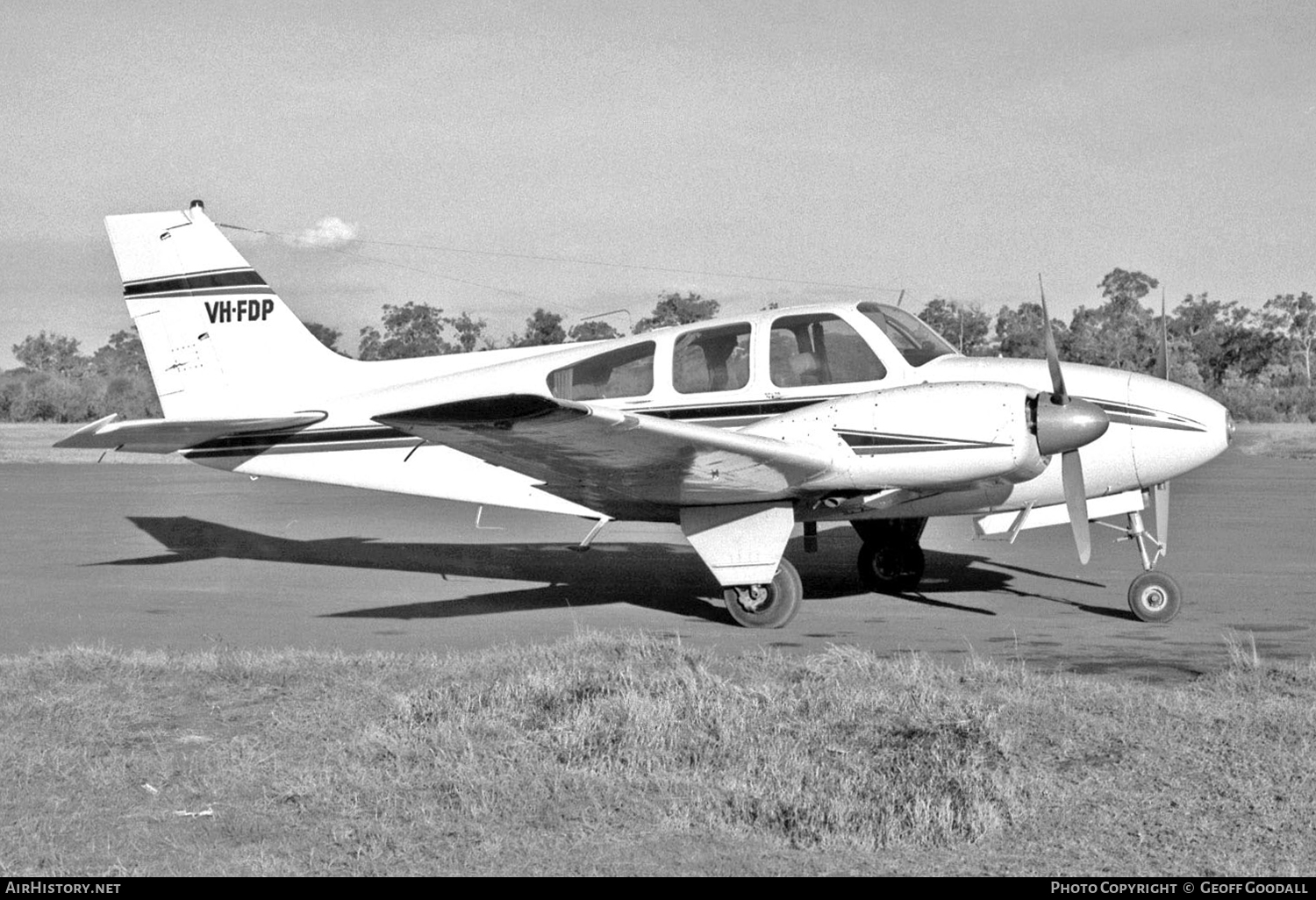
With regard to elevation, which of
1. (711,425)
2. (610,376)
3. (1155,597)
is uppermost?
(610,376)

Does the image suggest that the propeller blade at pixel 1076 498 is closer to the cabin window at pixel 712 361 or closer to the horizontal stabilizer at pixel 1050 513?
the horizontal stabilizer at pixel 1050 513

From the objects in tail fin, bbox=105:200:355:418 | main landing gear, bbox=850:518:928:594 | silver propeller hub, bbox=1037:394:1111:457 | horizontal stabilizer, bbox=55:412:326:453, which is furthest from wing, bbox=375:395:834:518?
tail fin, bbox=105:200:355:418

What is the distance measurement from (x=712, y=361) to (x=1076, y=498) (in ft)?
10.4

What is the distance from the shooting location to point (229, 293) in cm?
1320

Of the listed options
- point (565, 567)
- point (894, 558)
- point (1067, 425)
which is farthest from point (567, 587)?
point (1067, 425)

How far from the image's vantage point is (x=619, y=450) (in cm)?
942

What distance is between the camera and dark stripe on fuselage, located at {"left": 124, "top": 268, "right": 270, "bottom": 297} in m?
13.2

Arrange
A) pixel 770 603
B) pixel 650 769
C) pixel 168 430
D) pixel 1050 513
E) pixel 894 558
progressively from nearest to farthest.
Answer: pixel 650 769
pixel 770 603
pixel 1050 513
pixel 168 430
pixel 894 558

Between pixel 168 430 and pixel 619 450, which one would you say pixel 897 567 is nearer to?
pixel 619 450

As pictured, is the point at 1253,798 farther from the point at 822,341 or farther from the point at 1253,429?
the point at 1253,429

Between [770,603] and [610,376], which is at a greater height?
[610,376]

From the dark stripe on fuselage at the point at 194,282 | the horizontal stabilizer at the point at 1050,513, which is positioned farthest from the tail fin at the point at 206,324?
the horizontal stabilizer at the point at 1050,513

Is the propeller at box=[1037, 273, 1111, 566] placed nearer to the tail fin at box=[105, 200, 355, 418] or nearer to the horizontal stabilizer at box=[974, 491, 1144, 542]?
the horizontal stabilizer at box=[974, 491, 1144, 542]

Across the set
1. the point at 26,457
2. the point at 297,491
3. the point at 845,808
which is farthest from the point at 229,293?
the point at 26,457
